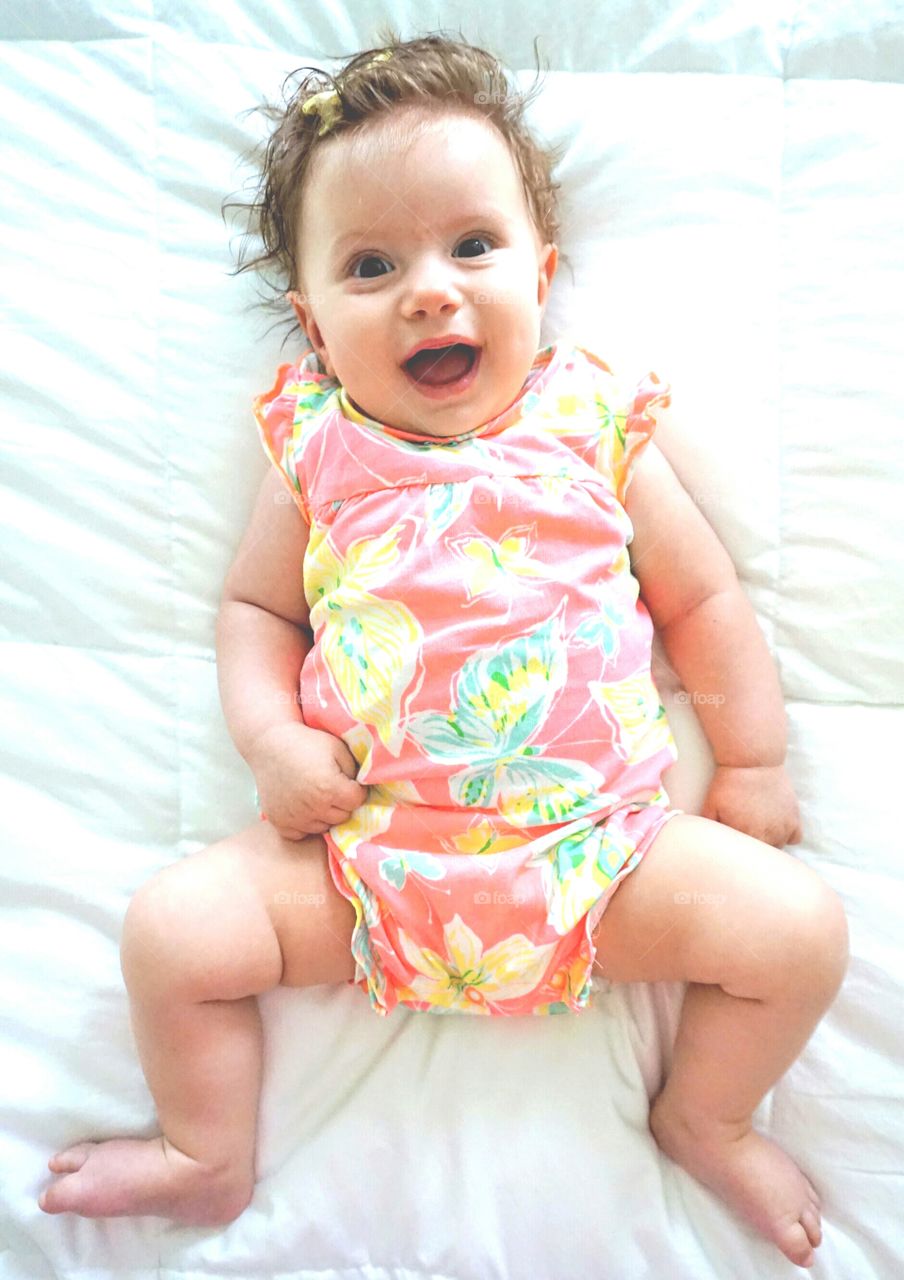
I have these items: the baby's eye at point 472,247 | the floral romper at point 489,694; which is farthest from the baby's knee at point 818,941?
the baby's eye at point 472,247

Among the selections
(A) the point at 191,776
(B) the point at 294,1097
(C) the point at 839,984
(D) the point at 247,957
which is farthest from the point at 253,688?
(C) the point at 839,984

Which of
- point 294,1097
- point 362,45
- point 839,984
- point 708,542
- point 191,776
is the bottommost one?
→ point 294,1097

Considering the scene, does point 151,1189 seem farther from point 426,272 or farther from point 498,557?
point 426,272

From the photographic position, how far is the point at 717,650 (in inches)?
39.1

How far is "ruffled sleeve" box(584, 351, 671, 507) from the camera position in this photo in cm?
98

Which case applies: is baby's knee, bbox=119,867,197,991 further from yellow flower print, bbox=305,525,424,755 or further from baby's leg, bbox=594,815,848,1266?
baby's leg, bbox=594,815,848,1266

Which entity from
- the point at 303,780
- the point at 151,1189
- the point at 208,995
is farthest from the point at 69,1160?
the point at 303,780

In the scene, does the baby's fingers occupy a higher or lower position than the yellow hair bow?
lower

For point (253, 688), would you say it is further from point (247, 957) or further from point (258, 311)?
point (258, 311)

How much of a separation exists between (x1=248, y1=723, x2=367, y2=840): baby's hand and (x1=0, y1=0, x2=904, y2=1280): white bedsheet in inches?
2.9

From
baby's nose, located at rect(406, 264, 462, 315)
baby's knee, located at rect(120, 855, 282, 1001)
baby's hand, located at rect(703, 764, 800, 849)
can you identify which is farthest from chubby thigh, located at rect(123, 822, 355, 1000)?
baby's nose, located at rect(406, 264, 462, 315)

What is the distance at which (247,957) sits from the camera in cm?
93

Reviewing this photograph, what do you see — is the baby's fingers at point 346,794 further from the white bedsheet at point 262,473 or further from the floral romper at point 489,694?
the white bedsheet at point 262,473

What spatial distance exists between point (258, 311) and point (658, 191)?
37 cm
